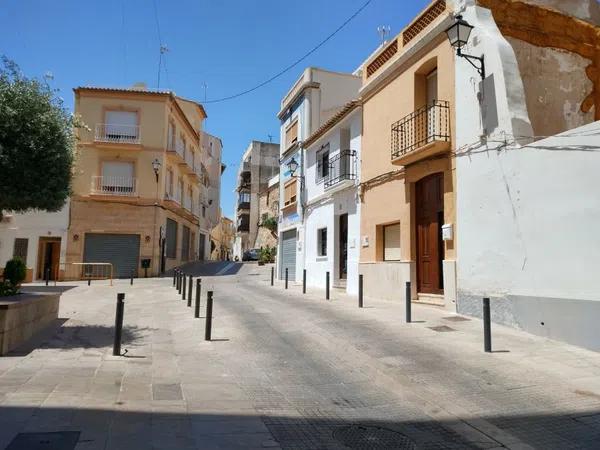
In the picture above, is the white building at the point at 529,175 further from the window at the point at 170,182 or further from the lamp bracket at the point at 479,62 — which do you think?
the window at the point at 170,182

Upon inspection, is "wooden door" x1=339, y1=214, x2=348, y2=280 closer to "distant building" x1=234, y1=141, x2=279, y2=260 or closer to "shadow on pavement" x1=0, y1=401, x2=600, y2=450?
"shadow on pavement" x1=0, y1=401, x2=600, y2=450

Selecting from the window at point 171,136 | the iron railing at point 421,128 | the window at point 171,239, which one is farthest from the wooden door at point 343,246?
the window at point 171,239

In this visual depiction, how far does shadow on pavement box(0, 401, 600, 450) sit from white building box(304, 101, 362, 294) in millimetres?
11555

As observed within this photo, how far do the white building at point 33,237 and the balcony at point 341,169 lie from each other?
51.7ft

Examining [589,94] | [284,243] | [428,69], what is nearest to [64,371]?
[428,69]

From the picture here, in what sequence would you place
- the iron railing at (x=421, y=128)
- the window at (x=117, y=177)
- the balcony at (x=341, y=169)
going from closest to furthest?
the iron railing at (x=421, y=128) → the balcony at (x=341, y=169) → the window at (x=117, y=177)

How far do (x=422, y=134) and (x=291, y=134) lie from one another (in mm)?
12442

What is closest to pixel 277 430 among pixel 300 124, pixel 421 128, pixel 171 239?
pixel 421 128

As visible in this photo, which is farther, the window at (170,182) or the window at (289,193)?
the window at (170,182)

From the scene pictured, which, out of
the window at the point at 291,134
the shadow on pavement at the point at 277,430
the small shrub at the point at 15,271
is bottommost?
the shadow on pavement at the point at 277,430

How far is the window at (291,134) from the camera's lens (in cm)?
2419

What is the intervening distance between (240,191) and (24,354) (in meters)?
55.8

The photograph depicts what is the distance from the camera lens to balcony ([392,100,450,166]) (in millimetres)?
11945

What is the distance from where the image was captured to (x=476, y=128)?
10891 millimetres
